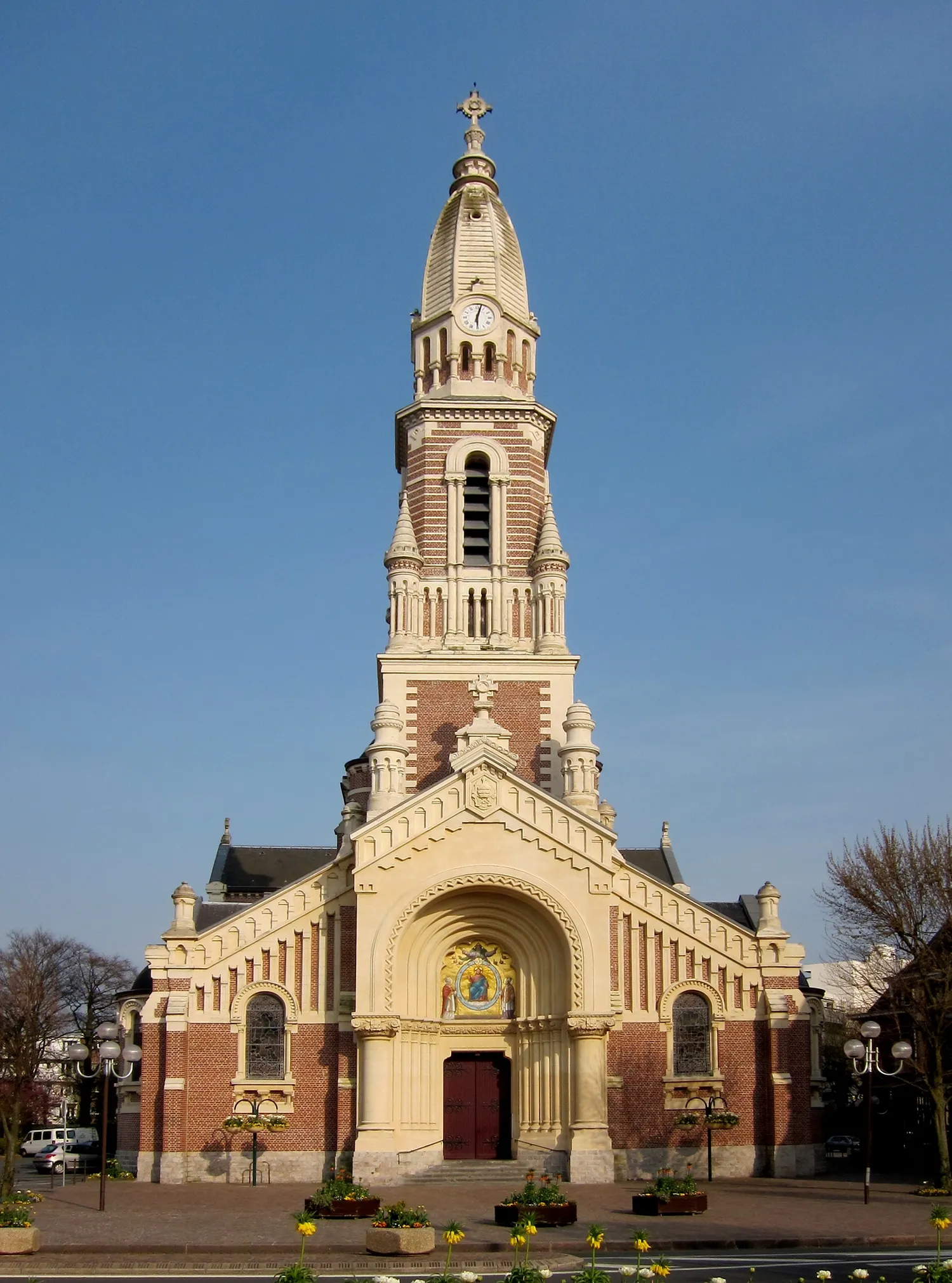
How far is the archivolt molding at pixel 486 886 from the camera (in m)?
37.3

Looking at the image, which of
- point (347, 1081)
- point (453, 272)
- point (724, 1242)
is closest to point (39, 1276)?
point (724, 1242)

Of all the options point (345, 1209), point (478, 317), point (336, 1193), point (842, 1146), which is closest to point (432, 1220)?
point (345, 1209)

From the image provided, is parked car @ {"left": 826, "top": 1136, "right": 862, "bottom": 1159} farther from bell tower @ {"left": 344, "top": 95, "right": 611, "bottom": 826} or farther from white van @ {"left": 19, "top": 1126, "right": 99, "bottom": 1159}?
white van @ {"left": 19, "top": 1126, "right": 99, "bottom": 1159}

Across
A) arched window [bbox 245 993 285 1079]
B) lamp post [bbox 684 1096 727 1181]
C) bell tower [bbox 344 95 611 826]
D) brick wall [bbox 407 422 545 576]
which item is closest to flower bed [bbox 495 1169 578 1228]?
lamp post [bbox 684 1096 727 1181]

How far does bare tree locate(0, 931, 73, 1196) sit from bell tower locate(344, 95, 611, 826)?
12.0m

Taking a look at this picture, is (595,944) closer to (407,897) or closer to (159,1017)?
(407,897)

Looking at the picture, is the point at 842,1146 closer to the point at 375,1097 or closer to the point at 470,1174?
the point at 470,1174

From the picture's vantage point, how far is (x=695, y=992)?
129 feet

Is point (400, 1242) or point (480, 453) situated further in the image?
point (480, 453)

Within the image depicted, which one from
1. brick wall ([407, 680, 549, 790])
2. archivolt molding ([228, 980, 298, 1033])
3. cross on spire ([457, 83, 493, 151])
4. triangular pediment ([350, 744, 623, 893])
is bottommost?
archivolt molding ([228, 980, 298, 1033])

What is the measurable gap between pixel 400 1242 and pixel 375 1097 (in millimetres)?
15883

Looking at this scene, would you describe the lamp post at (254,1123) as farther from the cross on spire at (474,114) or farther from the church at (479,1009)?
the cross on spire at (474,114)

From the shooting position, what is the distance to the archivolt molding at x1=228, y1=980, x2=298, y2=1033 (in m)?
38.5

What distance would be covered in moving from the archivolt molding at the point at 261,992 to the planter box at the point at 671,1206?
13.7 meters
